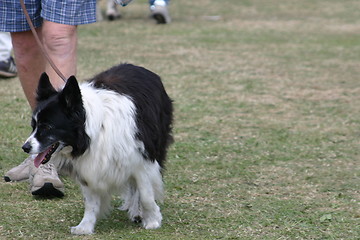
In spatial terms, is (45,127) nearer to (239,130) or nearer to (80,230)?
(80,230)

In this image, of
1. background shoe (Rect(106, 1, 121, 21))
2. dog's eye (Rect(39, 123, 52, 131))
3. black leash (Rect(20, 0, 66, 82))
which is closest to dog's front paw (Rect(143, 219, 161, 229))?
dog's eye (Rect(39, 123, 52, 131))

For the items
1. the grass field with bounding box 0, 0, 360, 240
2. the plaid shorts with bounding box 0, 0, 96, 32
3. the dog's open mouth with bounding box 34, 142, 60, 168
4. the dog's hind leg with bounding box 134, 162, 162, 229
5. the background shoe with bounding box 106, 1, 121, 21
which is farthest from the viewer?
the background shoe with bounding box 106, 1, 121, 21

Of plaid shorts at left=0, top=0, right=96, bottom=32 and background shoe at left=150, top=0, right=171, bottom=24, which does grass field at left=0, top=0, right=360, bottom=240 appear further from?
plaid shorts at left=0, top=0, right=96, bottom=32

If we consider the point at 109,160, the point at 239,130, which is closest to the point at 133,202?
the point at 109,160

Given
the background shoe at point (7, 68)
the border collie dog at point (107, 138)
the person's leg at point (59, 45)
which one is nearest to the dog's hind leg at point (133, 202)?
the border collie dog at point (107, 138)

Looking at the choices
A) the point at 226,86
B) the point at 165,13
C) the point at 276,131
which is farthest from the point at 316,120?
the point at 165,13

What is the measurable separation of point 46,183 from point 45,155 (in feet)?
3.09

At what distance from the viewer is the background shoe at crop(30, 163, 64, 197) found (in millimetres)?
4832

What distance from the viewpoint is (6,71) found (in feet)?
29.0

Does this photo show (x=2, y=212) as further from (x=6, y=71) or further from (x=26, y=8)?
(x=6, y=71)

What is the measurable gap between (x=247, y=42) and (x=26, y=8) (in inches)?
299

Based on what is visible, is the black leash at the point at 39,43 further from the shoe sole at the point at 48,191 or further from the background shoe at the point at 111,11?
the background shoe at the point at 111,11

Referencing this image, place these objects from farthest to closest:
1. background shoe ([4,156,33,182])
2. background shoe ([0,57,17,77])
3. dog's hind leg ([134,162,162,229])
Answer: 1. background shoe ([0,57,17,77])
2. background shoe ([4,156,33,182])
3. dog's hind leg ([134,162,162,229])

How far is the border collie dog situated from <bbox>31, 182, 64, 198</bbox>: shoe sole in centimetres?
61
